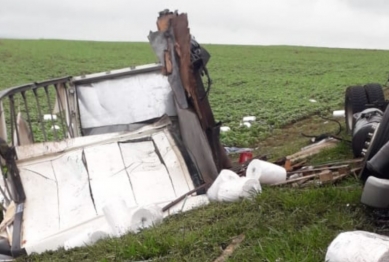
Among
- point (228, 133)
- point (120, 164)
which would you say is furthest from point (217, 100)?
point (120, 164)

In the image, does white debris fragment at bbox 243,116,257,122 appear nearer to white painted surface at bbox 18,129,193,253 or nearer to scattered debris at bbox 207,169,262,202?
white painted surface at bbox 18,129,193,253

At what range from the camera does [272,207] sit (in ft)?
13.6

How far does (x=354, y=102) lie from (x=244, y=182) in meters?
4.10

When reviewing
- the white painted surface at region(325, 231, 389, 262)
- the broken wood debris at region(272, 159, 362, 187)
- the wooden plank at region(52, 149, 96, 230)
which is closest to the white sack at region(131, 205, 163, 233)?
the wooden plank at region(52, 149, 96, 230)

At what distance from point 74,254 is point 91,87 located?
3813mm

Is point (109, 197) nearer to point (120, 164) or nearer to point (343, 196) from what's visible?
point (120, 164)

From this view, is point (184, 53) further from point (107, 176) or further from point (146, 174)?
point (107, 176)

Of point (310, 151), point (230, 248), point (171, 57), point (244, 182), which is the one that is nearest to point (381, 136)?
point (244, 182)

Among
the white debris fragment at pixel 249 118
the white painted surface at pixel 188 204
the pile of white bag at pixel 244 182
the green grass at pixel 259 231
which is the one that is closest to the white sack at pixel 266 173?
the pile of white bag at pixel 244 182

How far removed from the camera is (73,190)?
5.98 meters

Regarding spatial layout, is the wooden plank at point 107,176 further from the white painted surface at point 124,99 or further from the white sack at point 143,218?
the white painted surface at point 124,99

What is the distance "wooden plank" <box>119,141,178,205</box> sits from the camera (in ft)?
19.1

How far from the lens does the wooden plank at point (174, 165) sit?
596 cm

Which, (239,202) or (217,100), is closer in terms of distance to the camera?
(239,202)
